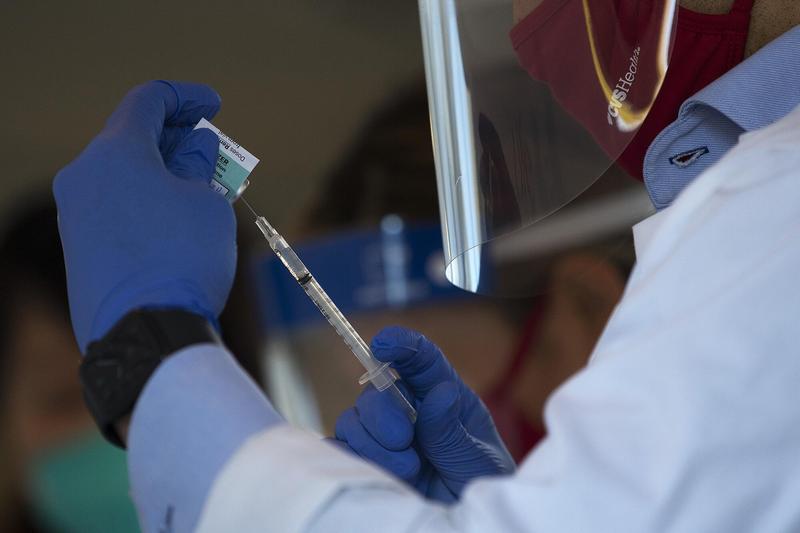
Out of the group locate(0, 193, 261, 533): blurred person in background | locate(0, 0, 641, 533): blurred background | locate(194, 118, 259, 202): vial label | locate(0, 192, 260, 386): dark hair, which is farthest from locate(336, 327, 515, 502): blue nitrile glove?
locate(0, 192, 260, 386): dark hair

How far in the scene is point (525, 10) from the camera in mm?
820

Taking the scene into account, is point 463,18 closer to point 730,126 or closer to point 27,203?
point 730,126

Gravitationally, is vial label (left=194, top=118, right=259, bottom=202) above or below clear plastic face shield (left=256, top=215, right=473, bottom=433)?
above

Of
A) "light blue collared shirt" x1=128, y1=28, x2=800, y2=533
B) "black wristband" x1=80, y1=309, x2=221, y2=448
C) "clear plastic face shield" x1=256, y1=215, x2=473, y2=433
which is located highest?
"black wristband" x1=80, y1=309, x2=221, y2=448

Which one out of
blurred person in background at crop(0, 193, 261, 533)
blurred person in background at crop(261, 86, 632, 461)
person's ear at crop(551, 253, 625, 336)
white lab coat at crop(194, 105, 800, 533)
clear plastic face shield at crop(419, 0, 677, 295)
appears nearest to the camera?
white lab coat at crop(194, 105, 800, 533)

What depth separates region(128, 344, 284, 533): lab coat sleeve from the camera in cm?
60

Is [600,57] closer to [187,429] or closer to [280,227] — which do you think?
[187,429]

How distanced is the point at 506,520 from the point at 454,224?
37 cm

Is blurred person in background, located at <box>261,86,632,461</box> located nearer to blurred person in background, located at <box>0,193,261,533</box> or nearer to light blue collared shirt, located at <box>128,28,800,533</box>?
blurred person in background, located at <box>0,193,261,533</box>

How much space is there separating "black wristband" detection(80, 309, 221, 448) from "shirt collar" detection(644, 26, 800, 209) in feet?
1.58

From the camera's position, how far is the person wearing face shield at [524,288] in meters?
0.51

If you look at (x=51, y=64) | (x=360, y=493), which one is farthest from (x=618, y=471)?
(x=51, y=64)

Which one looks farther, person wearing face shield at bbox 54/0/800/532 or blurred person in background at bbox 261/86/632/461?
blurred person in background at bbox 261/86/632/461

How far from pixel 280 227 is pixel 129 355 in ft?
3.89
